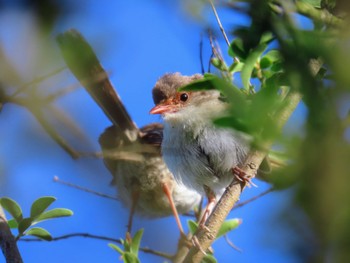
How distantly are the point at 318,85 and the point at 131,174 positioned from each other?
17.6ft

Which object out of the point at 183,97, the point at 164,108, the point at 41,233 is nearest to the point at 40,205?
the point at 41,233

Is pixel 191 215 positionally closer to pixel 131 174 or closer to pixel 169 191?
pixel 169 191

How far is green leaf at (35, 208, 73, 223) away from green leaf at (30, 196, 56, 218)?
5cm

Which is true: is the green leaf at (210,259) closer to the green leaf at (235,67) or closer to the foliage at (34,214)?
the foliage at (34,214)

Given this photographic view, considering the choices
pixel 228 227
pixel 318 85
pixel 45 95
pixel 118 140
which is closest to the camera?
pixel 318 85

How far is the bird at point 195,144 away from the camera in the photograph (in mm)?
3998

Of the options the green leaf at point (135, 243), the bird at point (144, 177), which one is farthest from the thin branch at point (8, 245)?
the bird at point (144, 177)

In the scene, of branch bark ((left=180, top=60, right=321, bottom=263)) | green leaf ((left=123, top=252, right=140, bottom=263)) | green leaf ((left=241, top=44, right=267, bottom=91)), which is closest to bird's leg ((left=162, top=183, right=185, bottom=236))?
branch bark ((left=180, top=60, right=321, bottom=263))

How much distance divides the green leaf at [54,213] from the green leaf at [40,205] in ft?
0.15

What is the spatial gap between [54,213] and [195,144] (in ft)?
6.00

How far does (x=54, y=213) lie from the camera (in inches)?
98.2

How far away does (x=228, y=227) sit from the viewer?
11.8 ft

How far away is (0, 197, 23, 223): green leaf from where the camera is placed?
93.9 inches

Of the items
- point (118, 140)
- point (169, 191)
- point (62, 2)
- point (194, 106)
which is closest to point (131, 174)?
point (169, 191)
